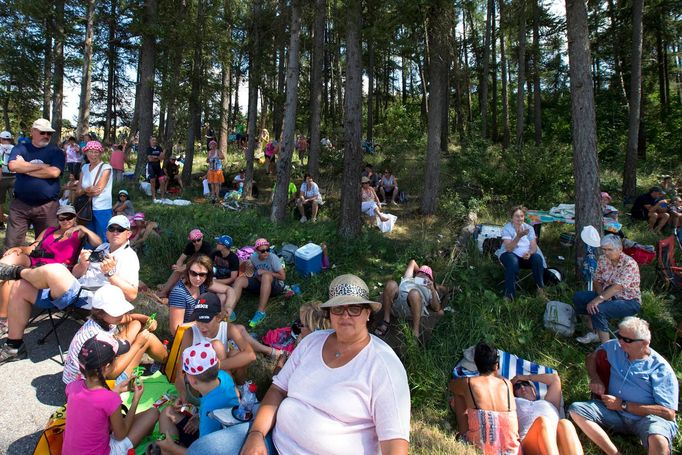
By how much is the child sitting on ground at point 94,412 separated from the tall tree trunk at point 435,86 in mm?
8524

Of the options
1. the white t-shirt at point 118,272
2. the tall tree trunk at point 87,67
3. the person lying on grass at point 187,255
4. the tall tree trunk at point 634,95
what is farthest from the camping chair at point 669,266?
the tall tree trunk at point 87,67

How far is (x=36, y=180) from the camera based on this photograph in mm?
5051

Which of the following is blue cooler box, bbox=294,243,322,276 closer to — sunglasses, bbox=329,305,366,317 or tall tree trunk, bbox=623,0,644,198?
sunglasses, bbox=329,305,366,317

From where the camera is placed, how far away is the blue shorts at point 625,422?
11.5ft

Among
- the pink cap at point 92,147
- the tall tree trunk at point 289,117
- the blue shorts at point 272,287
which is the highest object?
the tall tree trunk at point 289,117

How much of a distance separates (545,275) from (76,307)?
5.75 metres

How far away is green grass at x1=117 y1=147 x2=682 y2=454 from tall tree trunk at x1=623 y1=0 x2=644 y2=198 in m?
2.83

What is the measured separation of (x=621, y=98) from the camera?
20812 millimetres

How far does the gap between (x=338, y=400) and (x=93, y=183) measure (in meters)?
4.60

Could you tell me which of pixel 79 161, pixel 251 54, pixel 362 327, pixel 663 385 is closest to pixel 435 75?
pixel 251 54

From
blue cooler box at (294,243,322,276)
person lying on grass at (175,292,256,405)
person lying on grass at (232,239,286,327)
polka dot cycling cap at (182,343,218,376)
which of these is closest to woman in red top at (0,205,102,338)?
person lying on grass at (175,292,256,405)

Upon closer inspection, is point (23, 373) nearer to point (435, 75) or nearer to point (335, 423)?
point (335, 423)

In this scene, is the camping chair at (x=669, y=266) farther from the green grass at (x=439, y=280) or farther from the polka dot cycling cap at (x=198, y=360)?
the polka dot cycling cap at (x=198, y=360)

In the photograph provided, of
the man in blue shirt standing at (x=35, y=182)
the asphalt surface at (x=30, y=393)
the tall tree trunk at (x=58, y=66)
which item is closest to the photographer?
the asphalt surface at (x=30, y=393)
